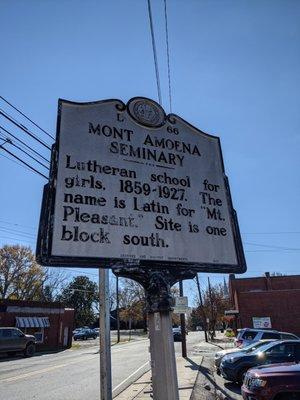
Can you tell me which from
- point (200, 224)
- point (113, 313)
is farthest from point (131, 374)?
point (113, 313)

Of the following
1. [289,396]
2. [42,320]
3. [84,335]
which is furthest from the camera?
[84,335]

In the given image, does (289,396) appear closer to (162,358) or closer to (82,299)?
(162,358)

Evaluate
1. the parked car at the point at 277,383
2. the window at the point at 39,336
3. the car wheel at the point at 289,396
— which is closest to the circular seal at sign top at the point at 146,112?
the parked car at the point at 277,383

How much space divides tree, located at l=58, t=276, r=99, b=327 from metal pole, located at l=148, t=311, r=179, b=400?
8502 cm

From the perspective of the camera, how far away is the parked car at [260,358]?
13.0 meters

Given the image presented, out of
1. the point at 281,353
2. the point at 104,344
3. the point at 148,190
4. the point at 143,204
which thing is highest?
the point at 148,190

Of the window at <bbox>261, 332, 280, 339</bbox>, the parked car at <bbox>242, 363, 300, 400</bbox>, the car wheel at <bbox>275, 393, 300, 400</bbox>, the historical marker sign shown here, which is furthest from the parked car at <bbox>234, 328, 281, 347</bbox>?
the historical marker sign

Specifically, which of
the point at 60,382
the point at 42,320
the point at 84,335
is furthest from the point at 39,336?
the point at 60,382

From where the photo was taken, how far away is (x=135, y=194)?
159 inches

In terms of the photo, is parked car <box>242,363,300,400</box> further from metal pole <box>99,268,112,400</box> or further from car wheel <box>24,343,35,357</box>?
car wheel <box>24,343,35,357</box>

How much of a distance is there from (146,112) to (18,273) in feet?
189

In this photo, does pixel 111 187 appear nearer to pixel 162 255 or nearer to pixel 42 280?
pixel 162 255

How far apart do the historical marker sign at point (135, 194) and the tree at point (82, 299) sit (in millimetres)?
84442

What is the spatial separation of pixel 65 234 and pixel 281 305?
156 ft
